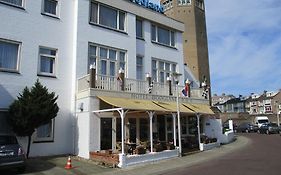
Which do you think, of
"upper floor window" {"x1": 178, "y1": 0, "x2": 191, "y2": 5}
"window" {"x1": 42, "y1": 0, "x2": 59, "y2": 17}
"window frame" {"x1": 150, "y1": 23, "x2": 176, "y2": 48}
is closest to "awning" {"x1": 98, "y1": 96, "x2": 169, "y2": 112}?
"window" {"x1": 42, "y1": 0, "x2": 59, "y2": 17}

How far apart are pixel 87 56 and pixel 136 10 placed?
6.39m

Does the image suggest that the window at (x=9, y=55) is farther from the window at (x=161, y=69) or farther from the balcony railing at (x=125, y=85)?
the window at (x=161, y=69)

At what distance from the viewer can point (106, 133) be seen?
1805 centimetres

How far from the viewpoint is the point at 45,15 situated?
1889cm

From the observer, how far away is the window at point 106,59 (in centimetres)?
2050

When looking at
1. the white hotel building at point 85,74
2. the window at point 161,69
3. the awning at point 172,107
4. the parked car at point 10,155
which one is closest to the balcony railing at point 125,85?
the white hotel building at point 85,74

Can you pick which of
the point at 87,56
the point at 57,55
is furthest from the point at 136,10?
the point at 57,55

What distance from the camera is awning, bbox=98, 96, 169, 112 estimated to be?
656 inches

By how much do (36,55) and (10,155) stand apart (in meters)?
7.18

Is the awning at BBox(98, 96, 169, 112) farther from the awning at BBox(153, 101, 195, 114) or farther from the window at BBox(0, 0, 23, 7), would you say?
the window at BBox(0, 0, 23, 7)

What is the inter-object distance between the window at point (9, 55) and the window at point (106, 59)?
184 inches

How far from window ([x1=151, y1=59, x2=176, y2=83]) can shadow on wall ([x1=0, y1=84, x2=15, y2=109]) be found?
11.7 meters

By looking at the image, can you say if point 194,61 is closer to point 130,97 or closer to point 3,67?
point 130,97

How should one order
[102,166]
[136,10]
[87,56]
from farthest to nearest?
[136,10] → [87,56] → [102,166]
